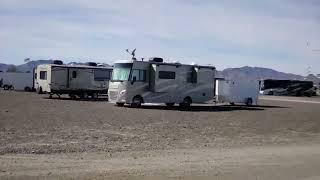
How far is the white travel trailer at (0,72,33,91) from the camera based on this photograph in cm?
6600

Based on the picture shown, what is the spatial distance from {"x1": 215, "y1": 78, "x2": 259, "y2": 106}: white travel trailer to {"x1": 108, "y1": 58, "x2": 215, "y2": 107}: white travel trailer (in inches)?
195

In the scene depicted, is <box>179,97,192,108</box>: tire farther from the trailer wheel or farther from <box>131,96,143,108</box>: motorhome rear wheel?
the trailer wheel

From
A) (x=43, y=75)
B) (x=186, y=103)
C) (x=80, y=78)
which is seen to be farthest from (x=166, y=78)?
(x=43, y=75)

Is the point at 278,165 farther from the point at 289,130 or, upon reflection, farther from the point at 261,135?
the point at 289,130

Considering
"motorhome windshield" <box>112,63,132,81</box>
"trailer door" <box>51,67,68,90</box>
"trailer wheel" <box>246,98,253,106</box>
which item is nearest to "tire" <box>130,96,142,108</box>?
"motorhome windshield" <box>112,63,132,81</box>

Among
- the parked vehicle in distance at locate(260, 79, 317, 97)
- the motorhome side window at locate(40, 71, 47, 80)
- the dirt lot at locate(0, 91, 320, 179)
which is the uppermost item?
the motorhome side window at locate(40, 71, 47, 80)

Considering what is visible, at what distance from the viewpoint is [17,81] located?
6819 centimetres

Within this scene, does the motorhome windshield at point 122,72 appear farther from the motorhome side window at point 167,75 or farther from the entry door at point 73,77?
the entry door at point 73,77

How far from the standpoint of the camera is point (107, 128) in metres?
18.7

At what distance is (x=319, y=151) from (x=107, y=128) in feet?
23.6

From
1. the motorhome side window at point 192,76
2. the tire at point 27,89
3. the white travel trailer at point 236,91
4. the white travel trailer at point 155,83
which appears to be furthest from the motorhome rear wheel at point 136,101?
the tire at point 27,89

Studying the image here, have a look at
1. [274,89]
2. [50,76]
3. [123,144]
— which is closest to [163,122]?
[123,144]

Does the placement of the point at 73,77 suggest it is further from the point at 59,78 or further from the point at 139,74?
the point at 139,74

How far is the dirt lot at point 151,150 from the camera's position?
10.4 m
